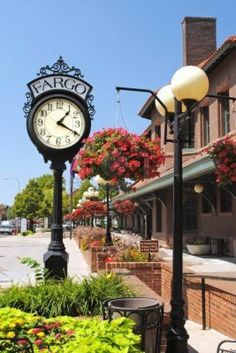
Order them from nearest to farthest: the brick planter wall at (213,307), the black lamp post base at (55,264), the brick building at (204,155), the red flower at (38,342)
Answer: the red flower at (38,342) → the brick planter wall at (213,307) → the black lamp post base at (55,264) → the brick building at (204,155)

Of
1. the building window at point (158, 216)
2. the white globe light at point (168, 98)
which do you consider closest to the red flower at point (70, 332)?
the white globe light at point (168, 98)

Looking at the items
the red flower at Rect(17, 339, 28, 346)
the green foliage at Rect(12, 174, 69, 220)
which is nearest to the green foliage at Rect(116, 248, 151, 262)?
the red flower at Rect(17, 339, 28, 346)

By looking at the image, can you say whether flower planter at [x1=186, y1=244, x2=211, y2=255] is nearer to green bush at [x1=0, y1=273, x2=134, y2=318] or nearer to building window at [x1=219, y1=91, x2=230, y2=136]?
building window at [x1=219, y1=91, x2=230, y2=136]

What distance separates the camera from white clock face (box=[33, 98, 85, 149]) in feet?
27.1

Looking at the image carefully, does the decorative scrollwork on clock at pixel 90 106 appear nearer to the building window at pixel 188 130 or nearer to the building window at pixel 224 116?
the building window at pixel 188 130

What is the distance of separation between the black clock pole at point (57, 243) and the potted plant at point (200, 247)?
15.3 m

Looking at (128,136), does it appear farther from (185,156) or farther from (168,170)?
(168,170)

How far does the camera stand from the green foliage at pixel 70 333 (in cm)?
309

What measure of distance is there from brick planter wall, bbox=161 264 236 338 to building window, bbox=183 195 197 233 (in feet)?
57.2

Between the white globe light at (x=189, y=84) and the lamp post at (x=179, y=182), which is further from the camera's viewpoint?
the white globe light at (x=189, y=84)

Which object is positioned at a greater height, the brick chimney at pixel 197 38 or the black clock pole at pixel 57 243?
the brick chimney at pixel 197 38

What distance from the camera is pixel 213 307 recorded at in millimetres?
8430

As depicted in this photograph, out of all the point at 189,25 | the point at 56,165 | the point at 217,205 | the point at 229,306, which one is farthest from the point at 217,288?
the point at 189,25

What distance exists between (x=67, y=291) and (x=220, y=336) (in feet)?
8.22
